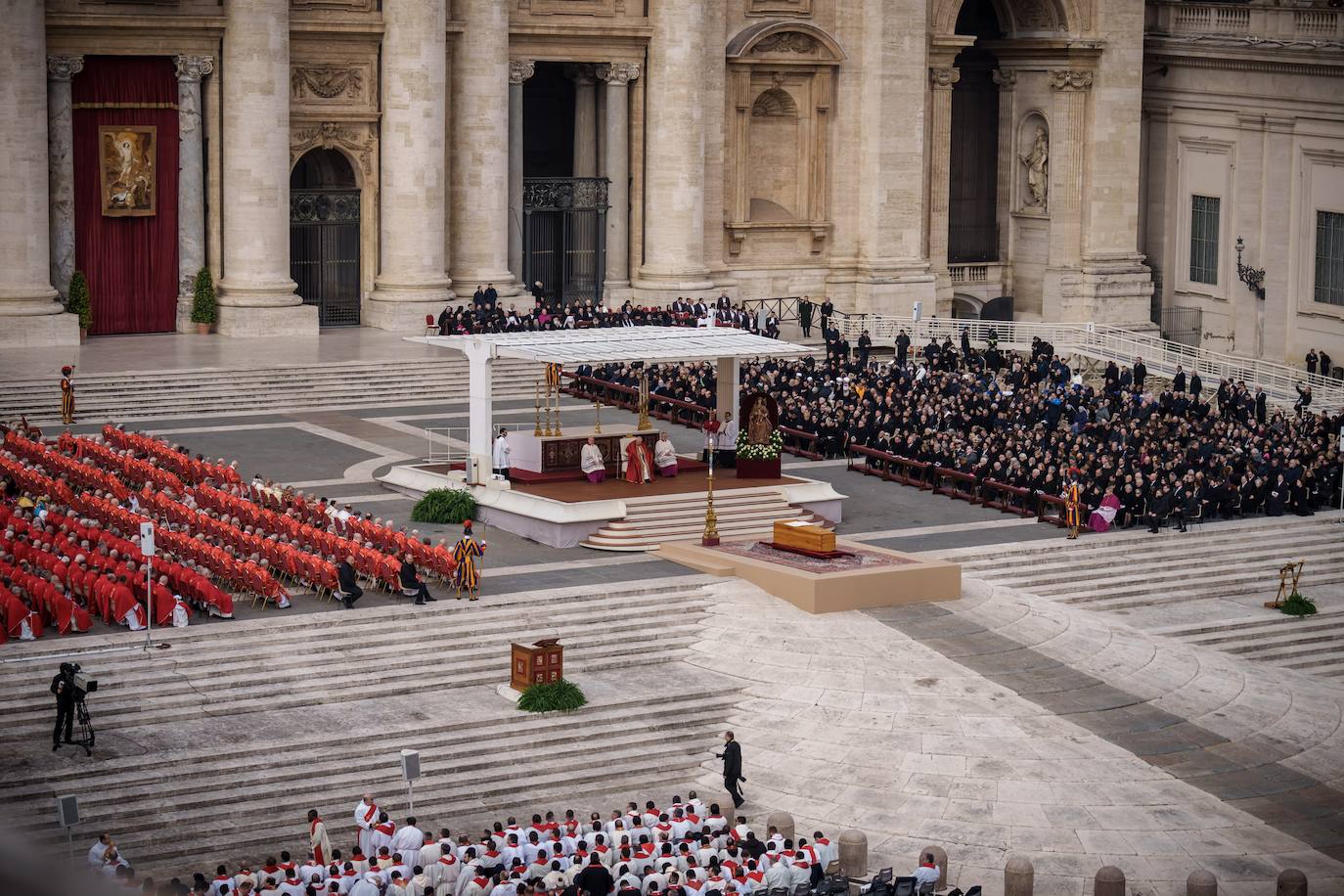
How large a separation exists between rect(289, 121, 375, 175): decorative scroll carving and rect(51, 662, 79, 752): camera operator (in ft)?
93.4

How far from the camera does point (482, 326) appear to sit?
43.7 m

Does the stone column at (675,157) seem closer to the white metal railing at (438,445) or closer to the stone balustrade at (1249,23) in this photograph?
the white metal railing at (438,445)

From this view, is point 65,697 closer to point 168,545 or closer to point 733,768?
point 168,545

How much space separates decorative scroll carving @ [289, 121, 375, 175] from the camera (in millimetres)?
47469

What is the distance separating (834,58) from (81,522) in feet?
101

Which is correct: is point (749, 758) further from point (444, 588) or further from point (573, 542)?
point (573, 542)

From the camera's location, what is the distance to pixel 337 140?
4788 cm

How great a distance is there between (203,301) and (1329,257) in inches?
1100

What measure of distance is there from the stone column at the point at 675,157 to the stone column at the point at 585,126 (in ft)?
7.05

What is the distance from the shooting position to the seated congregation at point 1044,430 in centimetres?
3416

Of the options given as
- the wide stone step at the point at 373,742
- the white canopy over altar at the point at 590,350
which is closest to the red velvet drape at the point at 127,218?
the white canopy over altar at the point at 590,350

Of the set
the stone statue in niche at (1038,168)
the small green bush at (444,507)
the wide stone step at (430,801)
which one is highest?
the stone statue in niche at (1038,168)

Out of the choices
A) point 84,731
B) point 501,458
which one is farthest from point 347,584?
point 501,458

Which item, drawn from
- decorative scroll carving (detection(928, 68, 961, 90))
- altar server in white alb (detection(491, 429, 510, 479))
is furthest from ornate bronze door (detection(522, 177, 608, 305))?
altar server in white alb (detection(491, 429, 510, 479))
